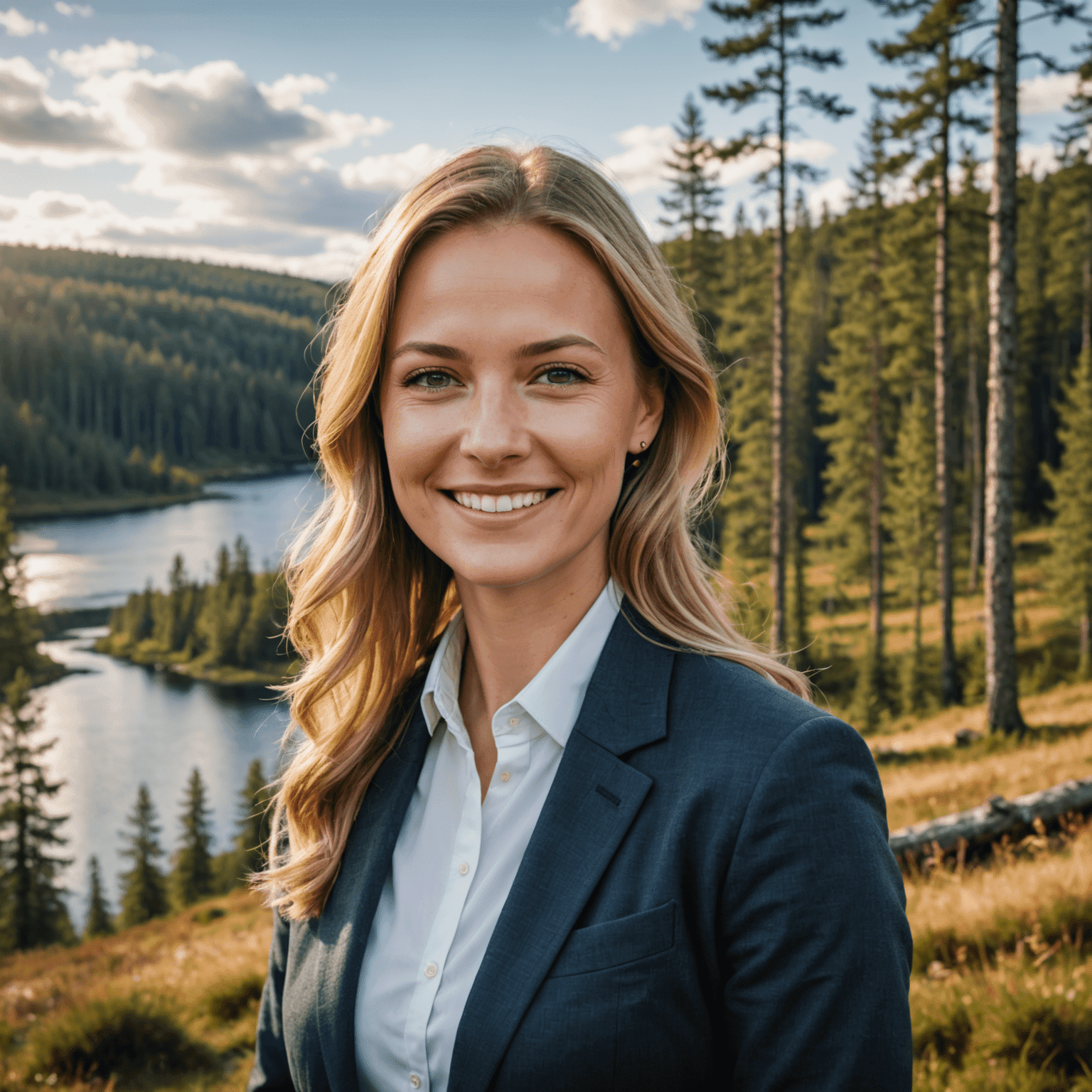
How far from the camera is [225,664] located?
287ft

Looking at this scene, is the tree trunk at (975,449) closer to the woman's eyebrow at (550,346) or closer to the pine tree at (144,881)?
the pine tree at (144,881)

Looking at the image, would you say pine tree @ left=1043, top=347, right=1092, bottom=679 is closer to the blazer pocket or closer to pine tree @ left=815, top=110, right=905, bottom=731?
pine tree @ left=815, top=110, right=905, bottom=731

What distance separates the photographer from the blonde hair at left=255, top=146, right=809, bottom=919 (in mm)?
1925

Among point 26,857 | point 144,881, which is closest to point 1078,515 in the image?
point 144,881

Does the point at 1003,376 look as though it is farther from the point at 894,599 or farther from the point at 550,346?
the point at 894,599

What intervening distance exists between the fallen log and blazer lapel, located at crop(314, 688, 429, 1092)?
5719mm

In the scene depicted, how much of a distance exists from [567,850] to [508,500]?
76 cm

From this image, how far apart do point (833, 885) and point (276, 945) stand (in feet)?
5.48

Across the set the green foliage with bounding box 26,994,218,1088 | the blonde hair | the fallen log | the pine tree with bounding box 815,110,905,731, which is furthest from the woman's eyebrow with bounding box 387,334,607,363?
the pine tree with bounding box 815,110,905,731

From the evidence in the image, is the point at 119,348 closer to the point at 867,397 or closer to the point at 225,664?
the point at 225,664

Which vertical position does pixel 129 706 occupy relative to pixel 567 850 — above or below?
below

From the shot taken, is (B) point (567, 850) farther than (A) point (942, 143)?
No

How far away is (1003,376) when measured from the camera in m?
13.0

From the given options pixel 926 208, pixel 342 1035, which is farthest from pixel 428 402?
pixel 926 208
